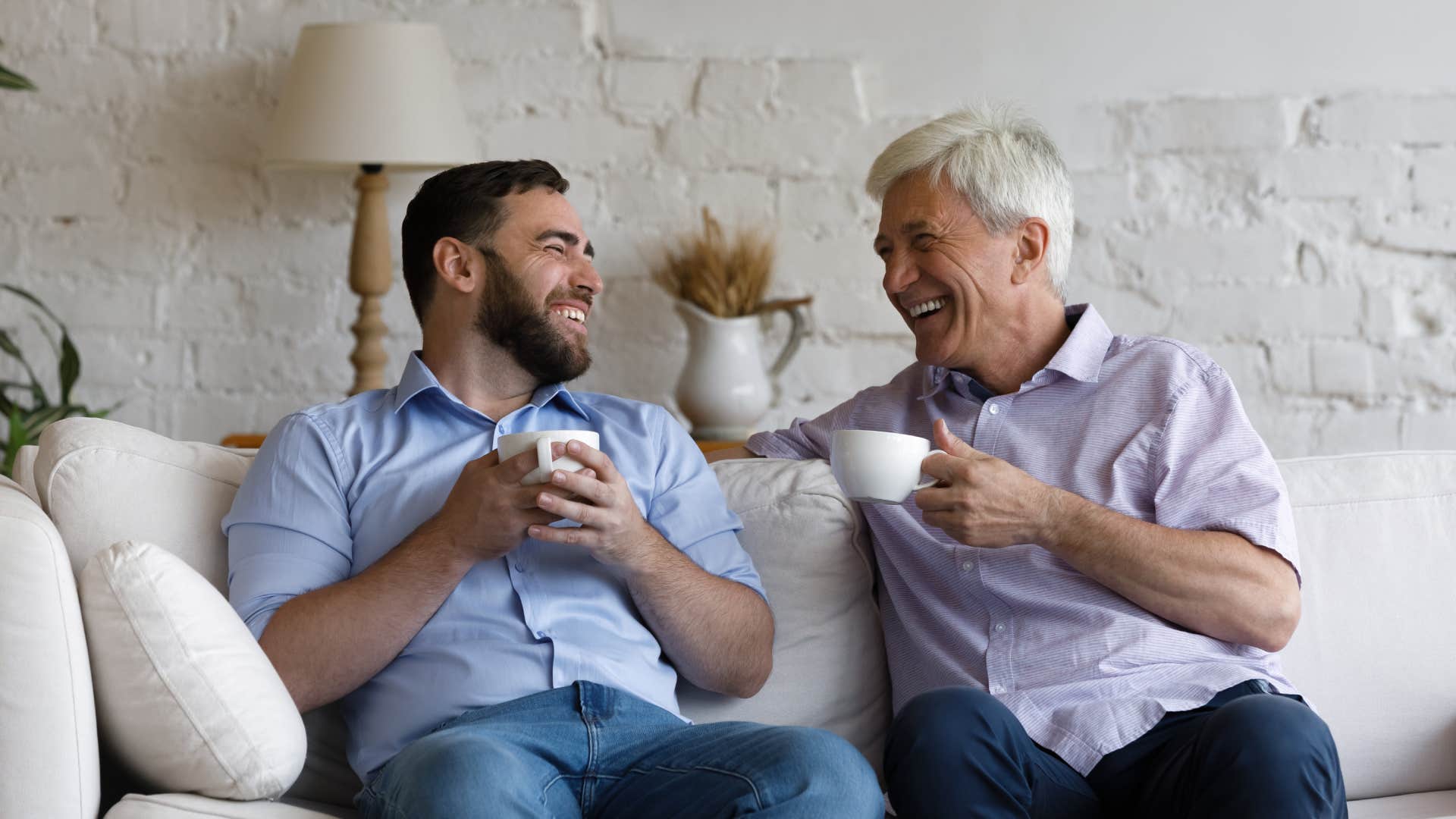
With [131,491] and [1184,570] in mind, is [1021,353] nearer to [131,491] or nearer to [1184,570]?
[1184,570]

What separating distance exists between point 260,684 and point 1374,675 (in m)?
1.35

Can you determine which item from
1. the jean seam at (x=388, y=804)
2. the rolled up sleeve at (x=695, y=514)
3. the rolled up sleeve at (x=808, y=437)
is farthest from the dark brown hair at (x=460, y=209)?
the jean seam at (x=388, y=804)

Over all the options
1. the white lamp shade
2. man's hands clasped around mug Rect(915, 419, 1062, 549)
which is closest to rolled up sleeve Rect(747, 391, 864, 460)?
man's hands clasped around mug Rect(915, 419, 1062, 549)

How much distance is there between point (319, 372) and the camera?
2678mm

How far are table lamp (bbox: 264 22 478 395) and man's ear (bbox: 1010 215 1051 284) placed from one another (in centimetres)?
114

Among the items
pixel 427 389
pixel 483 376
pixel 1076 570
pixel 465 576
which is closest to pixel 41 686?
pixel 465 576

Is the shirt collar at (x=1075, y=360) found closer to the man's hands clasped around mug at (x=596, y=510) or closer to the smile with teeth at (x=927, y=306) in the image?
the smile with teeth at (x=927, y=306)

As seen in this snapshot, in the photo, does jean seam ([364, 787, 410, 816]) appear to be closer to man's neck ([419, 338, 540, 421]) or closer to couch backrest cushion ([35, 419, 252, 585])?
couch backrest cushion ([35, 419, 252, 585])

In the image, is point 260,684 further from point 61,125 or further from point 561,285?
point 61,125

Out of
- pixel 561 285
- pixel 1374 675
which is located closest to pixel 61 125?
pixel 561 285

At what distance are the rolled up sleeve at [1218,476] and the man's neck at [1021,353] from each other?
0.20 metres

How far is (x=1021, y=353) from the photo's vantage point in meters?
1.76

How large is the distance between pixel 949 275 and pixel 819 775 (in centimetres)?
71

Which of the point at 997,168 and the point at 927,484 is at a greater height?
the point at 997,168
